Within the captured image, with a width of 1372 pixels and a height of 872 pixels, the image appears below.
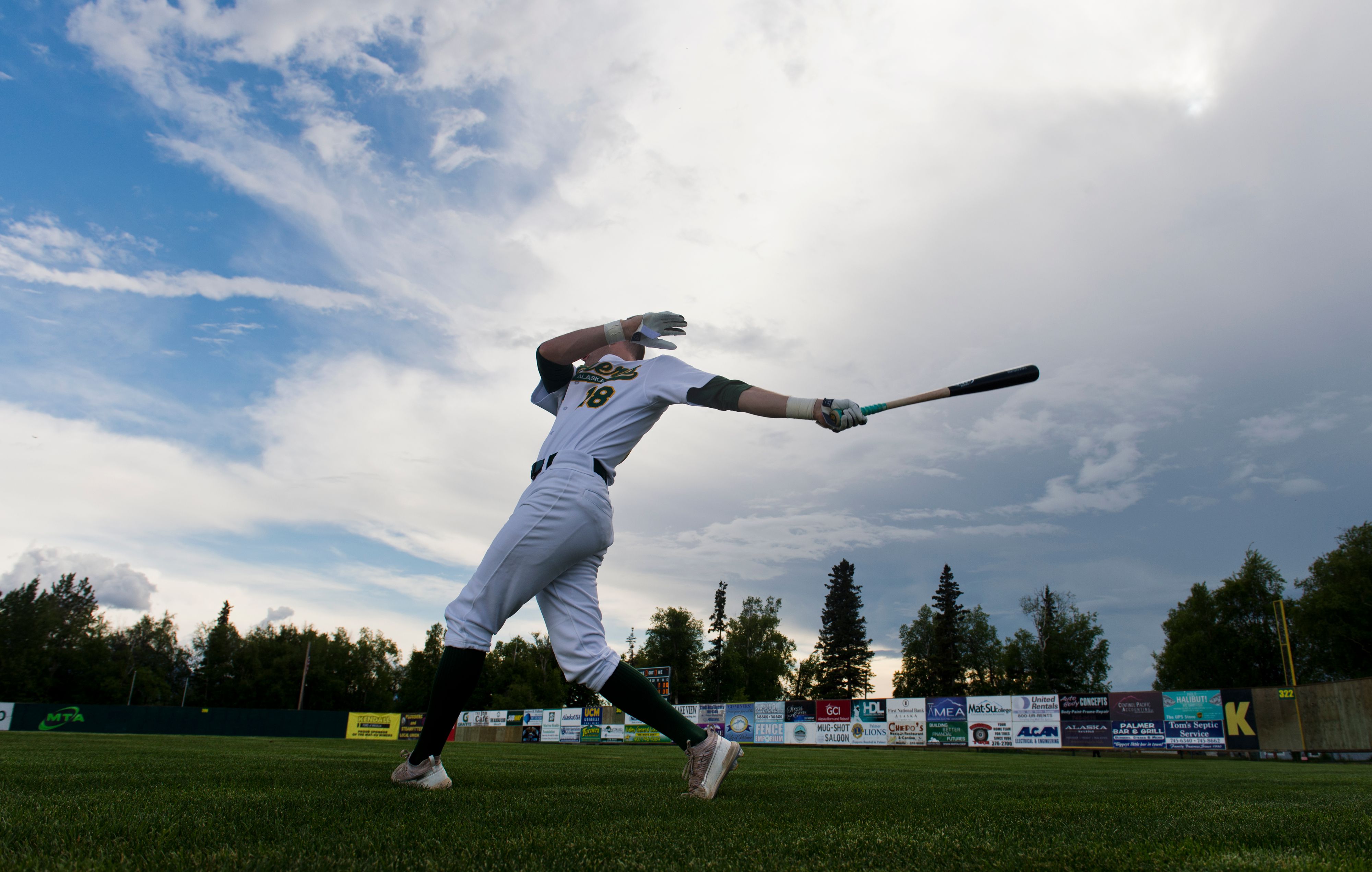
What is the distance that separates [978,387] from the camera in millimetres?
3709

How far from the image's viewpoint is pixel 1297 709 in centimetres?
2042

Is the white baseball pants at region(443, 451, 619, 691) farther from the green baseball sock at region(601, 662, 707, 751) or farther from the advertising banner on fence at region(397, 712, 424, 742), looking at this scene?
the advertising banner on fence at region(397, 712, 424, 742)

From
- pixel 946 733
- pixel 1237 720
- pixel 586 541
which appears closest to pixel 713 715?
pixel 946 733

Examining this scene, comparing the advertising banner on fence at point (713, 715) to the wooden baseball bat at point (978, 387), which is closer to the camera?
the wooden baseball bat at point (978, 387)

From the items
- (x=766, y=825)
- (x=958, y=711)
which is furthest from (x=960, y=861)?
(x=958, y=711)

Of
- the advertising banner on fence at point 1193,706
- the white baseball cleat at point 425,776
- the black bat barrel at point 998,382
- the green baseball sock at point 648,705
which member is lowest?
the advertising banner on fence at point 1193,706

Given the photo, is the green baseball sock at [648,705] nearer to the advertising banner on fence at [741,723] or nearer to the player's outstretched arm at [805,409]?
the player's outstretched arm at [805,409]

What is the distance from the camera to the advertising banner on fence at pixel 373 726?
3534 centimetres

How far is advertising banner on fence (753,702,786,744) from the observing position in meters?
28.4

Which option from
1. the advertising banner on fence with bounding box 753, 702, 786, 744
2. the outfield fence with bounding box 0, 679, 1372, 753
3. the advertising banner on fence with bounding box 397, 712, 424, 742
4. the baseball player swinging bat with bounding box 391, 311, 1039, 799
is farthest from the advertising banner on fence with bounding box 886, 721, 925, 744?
the baseball player swinging bat with bounding box 391, 311, 1039, 799

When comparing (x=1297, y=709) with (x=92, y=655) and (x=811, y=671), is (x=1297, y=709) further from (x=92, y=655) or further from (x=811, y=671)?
(x=92, y=655)

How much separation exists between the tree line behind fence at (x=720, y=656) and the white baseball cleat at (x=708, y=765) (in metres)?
46.4

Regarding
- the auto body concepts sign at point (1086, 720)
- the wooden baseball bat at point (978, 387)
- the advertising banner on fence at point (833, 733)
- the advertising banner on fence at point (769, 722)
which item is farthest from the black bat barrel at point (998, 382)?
the advertising banner on fence at point (769, 722)

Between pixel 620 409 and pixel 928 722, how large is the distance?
80.5 feet
